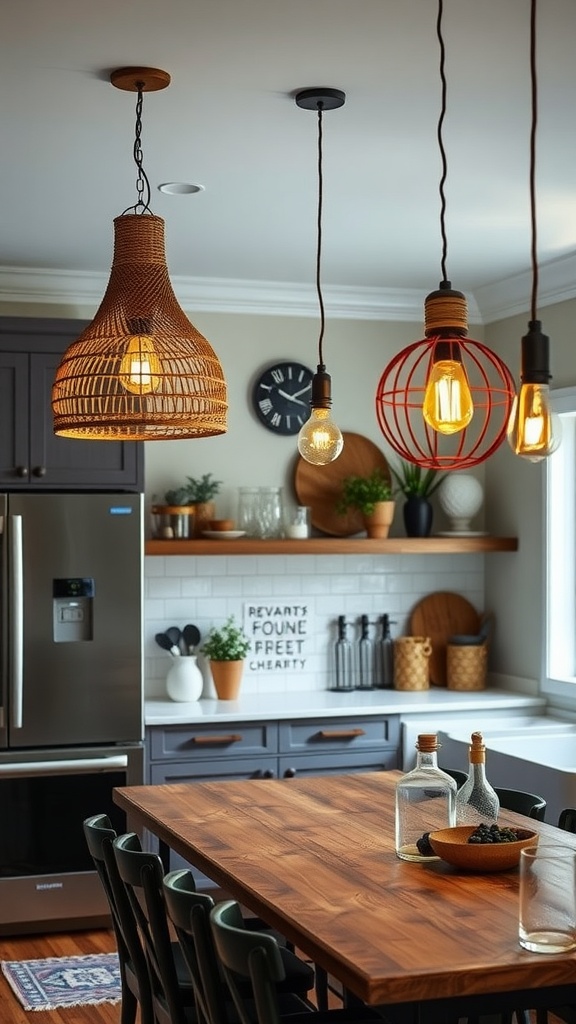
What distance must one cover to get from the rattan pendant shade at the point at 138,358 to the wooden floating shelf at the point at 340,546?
2.47 m

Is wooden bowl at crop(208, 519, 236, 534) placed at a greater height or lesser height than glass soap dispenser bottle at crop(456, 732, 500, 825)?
greater

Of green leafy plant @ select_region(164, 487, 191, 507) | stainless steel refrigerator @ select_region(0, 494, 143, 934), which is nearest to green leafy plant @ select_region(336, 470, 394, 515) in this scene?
green leafy plant @ select_region(164, 487, 191, 507)

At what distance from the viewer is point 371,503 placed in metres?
6.14

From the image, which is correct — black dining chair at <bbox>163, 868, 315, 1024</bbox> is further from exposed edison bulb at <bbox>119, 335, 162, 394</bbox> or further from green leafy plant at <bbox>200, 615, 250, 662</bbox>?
green leafy plant at <bbox>200, 615, 250, 662</bbox>

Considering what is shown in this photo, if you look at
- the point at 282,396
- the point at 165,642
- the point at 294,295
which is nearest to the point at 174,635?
the point at 165,642

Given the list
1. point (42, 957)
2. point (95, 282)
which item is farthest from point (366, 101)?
point (42, 957)

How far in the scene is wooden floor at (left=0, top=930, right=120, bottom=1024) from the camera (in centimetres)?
438

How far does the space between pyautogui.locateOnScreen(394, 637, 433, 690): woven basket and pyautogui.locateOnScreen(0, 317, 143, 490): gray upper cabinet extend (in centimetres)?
177

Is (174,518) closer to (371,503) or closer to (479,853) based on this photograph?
(371,503)

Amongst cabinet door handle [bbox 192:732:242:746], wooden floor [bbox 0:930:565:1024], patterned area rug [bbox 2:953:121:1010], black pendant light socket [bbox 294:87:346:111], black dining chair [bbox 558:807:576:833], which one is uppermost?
black pendant light socket [bbox 294:87:346:111]

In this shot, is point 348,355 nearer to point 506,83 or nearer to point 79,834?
point 79,834

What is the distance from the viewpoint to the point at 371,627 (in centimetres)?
642

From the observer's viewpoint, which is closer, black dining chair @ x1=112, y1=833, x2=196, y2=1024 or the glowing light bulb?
the glowing light bulb

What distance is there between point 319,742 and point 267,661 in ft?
2.24
